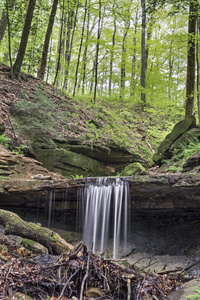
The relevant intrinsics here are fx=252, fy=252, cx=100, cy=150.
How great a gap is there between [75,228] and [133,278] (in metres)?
4.44

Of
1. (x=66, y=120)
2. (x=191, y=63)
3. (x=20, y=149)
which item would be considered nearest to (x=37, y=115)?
(x=66, y=120)

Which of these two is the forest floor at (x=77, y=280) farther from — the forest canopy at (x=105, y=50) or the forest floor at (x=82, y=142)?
the forest canopy at (x=105, y=50)

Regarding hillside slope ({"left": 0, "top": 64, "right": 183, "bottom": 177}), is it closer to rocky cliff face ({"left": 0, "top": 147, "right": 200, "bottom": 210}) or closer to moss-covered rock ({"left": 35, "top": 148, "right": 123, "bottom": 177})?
moss-covered rock ({"left": 35, "top": 148, "right": 123, "bottom": 177})

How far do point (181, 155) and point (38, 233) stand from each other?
19.5 ft

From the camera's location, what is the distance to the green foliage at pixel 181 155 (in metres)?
8.54

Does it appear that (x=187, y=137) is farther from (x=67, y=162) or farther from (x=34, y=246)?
(x=34, y=246)

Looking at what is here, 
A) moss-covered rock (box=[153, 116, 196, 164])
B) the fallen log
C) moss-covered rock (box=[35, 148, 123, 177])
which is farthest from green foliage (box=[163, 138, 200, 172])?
the fallen log

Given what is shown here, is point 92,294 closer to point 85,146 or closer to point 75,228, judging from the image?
point 75,228

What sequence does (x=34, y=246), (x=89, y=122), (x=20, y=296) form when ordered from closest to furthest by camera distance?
1. (x=20, y=296)
2. (x=34, y=246)
3. (x=89, y=122)

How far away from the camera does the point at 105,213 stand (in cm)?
779

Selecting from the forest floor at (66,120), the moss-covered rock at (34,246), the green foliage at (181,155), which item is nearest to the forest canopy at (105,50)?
the forest floor at (66,120)

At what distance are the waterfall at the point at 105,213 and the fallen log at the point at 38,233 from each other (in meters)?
2.20

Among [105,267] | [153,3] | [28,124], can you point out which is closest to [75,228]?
[105,267]

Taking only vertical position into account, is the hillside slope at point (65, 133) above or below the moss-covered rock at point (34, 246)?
above
